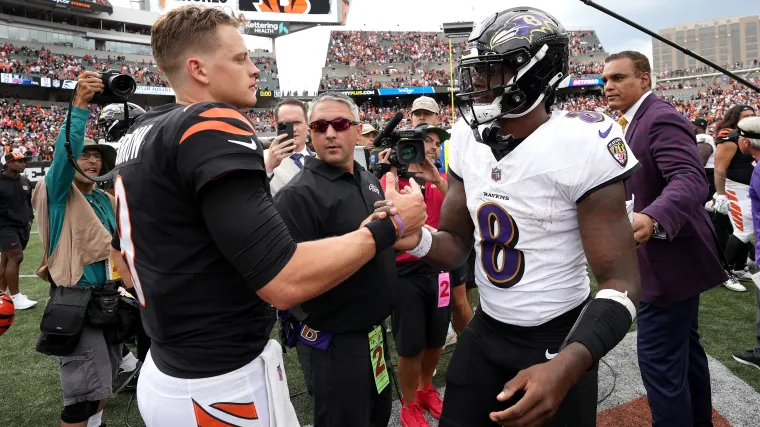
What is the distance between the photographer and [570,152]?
5.71ft

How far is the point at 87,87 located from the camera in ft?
8.76

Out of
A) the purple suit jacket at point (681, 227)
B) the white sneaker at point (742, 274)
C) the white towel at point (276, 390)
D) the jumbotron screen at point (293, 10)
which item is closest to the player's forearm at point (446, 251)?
the white towel at point (276, 390)

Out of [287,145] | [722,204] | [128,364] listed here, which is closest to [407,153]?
[287,145]

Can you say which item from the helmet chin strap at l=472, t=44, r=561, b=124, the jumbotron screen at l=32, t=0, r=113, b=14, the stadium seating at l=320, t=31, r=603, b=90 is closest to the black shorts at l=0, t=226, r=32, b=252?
the helmet chin strap at l=472, t=44, r=561, b=124

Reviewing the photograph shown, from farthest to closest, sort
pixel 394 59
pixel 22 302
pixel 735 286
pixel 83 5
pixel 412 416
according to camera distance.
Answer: pixel 394 59, pixel 83 5, pixel 22 302, pixel 735 286, pixel 412 416

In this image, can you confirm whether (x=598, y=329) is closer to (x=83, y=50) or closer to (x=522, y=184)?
(x=522, y=184)

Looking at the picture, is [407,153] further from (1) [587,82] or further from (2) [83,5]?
(2) [83,5]

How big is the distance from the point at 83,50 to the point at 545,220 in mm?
51159

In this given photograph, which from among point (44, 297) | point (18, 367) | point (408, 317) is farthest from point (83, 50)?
point (408, 317)

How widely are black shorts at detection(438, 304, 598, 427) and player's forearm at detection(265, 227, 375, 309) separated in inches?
30.5

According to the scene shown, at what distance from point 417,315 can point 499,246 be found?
6.09ft

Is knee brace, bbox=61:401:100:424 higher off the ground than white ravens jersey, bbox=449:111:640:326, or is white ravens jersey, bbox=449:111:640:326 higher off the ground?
white ravens jersey, bbox=449:111:640:326

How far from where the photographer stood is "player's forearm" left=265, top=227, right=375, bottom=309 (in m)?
1.39

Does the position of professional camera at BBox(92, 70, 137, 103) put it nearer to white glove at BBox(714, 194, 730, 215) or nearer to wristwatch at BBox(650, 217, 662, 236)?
wristwatch at BBox(650, 217, 662, 236)
